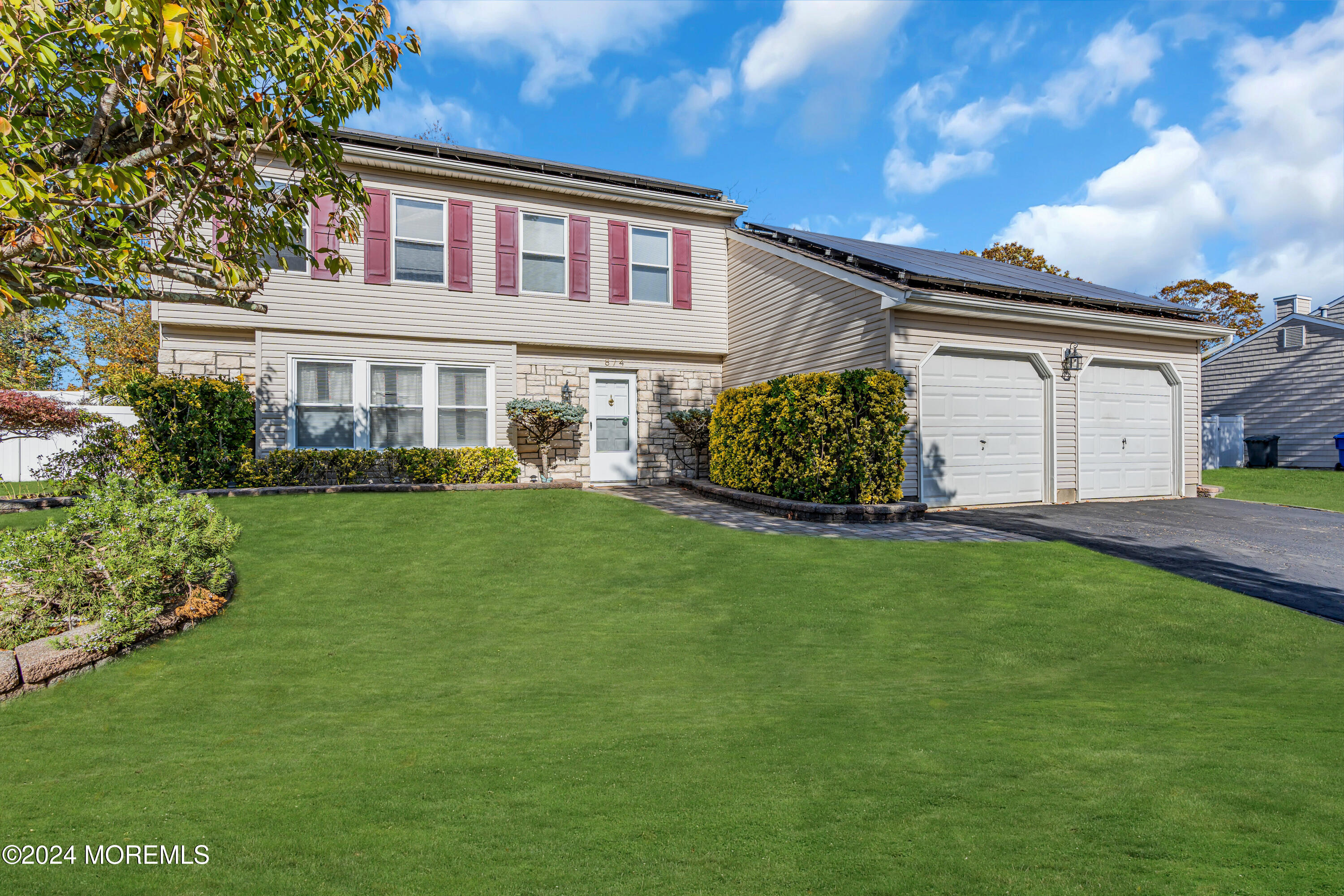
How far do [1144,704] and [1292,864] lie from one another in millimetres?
1977

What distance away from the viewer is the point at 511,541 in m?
7.94

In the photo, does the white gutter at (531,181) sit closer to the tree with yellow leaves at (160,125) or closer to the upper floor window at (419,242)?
the upper floor window at (419,242)

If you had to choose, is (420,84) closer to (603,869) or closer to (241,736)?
(241,736)

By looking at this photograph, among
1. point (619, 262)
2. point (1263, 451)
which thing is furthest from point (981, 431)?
point (1263, 451)

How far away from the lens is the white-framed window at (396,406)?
1265cm

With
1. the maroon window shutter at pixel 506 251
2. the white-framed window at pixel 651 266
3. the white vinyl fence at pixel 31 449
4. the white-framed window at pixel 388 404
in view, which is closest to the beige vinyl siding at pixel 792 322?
the white-framed window at pixel 651 266

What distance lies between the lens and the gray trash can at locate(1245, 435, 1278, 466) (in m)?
19.8

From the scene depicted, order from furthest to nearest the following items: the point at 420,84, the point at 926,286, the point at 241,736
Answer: the point at 420,84 < the point at 926,286 < the point at 241,736

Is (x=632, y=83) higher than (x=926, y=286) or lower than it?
higher

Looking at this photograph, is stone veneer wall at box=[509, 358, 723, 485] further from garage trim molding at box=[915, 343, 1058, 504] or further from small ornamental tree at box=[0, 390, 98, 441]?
small ornamental tree at box=[0, 390, 98, 441]

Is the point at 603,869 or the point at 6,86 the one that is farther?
the point at 6,86

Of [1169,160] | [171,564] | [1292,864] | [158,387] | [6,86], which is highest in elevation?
[1169,160]

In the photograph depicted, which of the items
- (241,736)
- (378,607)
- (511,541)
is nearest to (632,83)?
(511,541)

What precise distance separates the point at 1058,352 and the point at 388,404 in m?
12.5
